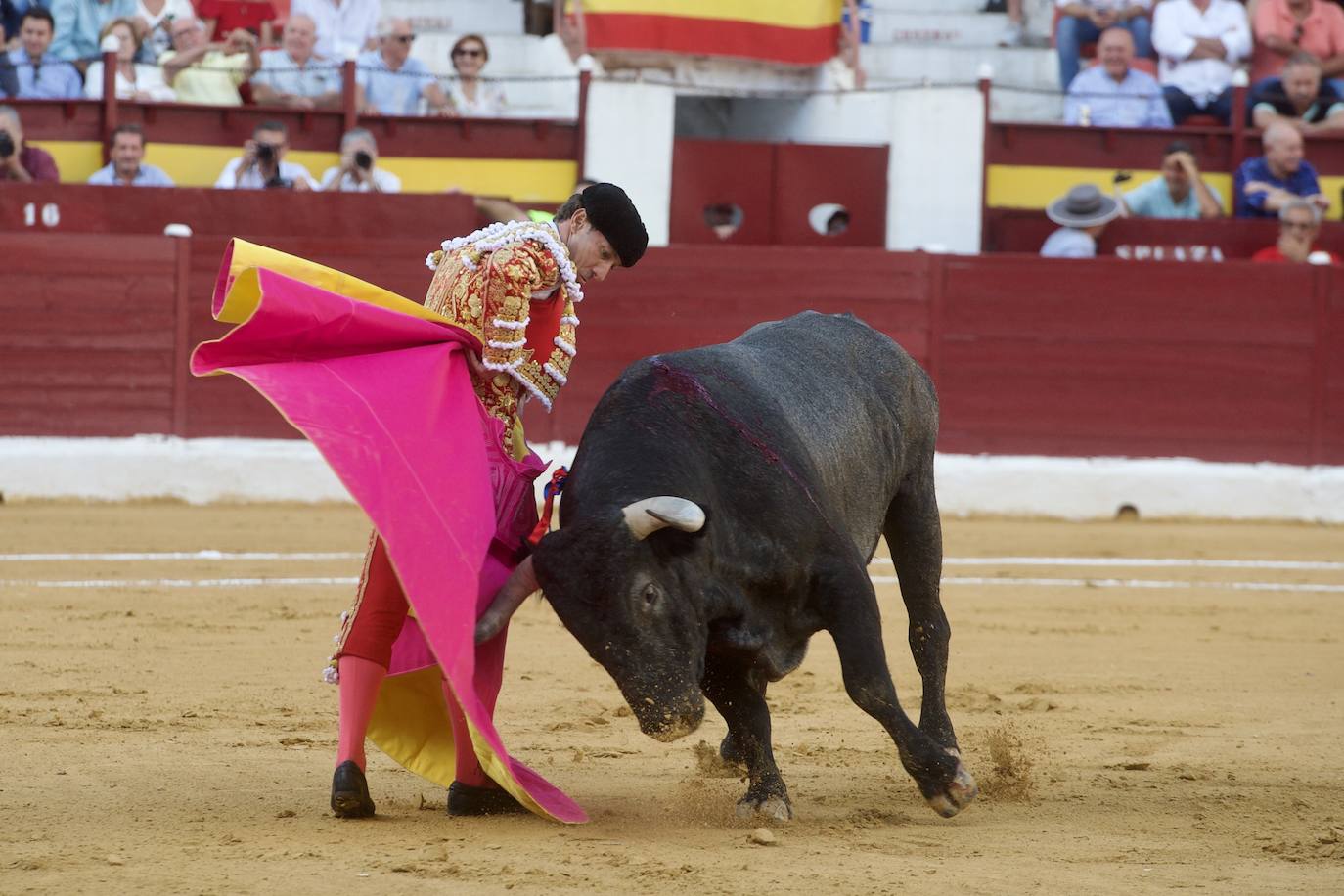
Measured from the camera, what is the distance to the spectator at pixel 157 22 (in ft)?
31.7

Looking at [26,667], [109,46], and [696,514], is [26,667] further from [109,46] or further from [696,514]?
[109,46]

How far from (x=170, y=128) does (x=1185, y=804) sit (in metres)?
6.92

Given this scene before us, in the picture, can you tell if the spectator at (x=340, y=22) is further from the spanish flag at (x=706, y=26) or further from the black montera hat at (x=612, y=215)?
the black montera hat at (x=612, y=215)

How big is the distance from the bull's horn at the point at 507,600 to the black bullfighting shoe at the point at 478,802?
36 cm

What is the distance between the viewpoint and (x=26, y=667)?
478 centimetres

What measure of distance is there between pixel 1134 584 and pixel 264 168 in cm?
447

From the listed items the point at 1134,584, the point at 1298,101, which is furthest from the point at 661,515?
the point at 1298,101

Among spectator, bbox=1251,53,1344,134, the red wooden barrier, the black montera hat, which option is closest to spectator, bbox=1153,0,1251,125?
spectator, bbox=1251,53,1344,134

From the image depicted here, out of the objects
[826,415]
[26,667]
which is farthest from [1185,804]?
[26,667]

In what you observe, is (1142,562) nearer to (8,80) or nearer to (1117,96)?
(1117,96)

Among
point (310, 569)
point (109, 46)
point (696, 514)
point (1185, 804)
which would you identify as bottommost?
point (310, 569)

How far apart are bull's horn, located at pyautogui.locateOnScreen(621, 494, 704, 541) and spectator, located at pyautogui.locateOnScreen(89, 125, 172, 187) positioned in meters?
6.29

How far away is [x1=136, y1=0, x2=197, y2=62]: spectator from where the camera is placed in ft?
31.7

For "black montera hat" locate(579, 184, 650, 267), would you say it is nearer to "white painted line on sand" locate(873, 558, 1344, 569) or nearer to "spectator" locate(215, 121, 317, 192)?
"white painted line on sand" locate(873, 558, 1344, 569)
